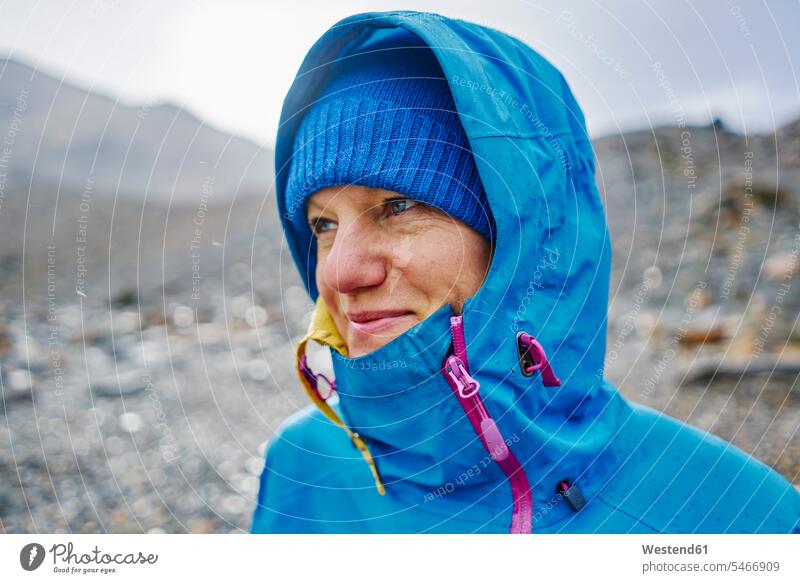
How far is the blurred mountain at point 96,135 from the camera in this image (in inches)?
53.2

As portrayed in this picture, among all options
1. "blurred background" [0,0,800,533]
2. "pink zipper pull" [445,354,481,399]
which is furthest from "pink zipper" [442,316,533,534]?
"blurred background" [0,0,800,533]

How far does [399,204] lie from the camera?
98 centimetres

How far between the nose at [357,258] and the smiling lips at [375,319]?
0.16 ft

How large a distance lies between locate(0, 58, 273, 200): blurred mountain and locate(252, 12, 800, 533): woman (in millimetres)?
383

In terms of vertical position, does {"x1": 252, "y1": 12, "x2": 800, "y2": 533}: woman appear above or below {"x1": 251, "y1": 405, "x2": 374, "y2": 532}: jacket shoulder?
above

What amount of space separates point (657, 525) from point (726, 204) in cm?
241

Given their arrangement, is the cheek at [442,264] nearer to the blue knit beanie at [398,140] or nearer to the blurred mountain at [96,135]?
the blue knit beanie at [398,140]

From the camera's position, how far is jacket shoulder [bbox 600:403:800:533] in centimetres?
98

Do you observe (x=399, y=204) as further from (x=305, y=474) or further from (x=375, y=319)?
(x=305, y=474)

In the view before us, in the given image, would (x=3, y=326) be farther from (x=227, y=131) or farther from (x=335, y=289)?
(x=335, y=289)
